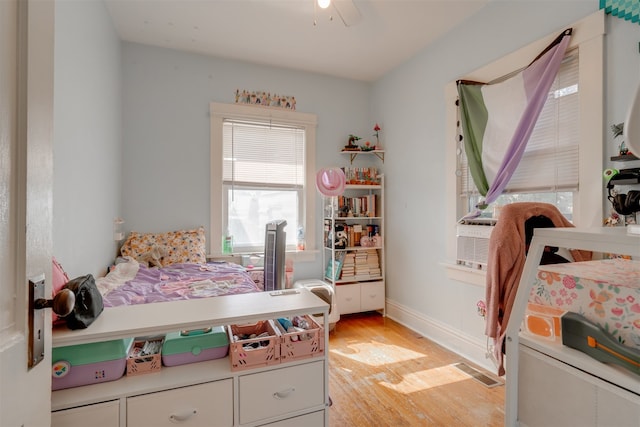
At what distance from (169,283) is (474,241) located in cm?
234

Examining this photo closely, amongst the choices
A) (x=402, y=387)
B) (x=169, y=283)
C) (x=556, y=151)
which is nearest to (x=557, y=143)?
(x=556, y=151)

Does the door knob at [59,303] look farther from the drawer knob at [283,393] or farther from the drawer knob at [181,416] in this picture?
the drawer knob at [283,393]

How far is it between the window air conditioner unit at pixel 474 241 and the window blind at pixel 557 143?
1.16ft

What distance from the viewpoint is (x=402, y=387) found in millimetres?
2055

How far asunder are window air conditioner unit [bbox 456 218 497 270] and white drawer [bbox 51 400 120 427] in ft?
7.71

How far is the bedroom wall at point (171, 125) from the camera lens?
9.75ft

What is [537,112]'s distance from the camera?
1976mm

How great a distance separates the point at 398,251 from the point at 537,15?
2331 millimetres

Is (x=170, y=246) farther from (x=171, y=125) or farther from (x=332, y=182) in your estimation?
(x=332, y=182)

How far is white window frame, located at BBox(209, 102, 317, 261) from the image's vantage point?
10.6 feet

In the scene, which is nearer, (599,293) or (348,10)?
(599,293)

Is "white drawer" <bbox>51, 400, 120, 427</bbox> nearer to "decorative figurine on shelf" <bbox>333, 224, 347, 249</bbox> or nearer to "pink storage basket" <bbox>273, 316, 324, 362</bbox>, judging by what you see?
"pink storage basket" <bbox>273, 316, 324, 362</bbox>

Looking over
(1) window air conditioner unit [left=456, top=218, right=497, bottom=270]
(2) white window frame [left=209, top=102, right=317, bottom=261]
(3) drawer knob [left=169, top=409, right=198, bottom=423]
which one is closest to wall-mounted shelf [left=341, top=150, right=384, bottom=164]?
A: (2) white window frame [left=209, top=102, right=317, bottom=261]


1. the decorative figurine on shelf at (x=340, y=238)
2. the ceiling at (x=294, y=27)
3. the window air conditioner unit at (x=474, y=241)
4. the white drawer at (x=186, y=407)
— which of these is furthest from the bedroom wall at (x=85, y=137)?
the window air conditioner unit at (x=474, y=241)
